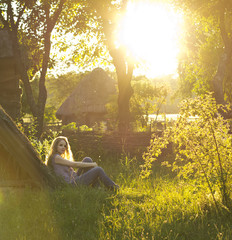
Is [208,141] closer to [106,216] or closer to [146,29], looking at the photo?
[106,216]

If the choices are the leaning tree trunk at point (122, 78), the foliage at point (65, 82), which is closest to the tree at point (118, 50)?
the leaning tree trunk at point (122, 78)

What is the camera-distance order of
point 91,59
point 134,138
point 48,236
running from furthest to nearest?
point 91,59
point 134,138
point 48,236

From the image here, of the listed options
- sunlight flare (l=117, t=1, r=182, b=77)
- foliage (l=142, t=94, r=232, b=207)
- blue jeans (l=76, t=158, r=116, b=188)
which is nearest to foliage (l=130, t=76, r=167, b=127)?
sunlight flare (l=117, t=1, r=182, b=77)

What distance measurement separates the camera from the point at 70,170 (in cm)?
677

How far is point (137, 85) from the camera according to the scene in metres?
27.2

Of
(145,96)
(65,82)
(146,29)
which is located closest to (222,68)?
(146,29)

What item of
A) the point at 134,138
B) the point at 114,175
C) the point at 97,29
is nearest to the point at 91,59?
the point at 97,29

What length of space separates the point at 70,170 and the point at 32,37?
26.6 ft

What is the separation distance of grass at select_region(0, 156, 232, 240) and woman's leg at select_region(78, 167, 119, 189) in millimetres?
301

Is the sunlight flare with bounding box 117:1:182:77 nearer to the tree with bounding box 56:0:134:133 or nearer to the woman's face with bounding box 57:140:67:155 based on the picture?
the tree with bounding box 56:0:134:133

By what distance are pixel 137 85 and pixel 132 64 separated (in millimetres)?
12352

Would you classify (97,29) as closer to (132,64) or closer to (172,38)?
(132,64)

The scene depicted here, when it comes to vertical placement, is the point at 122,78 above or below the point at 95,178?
above

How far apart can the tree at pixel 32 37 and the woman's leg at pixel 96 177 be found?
19.2ft
